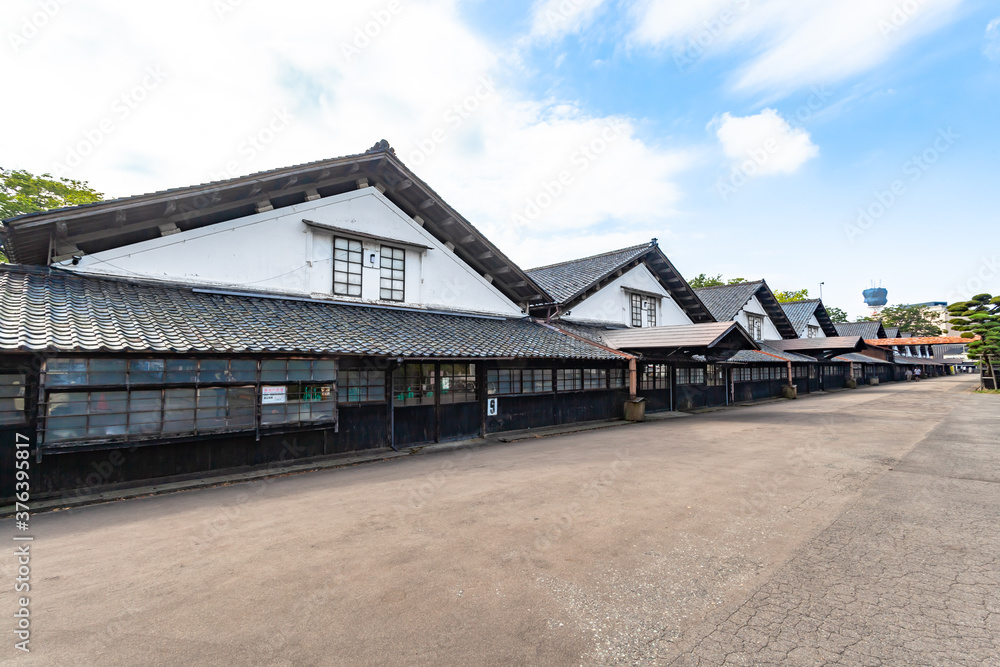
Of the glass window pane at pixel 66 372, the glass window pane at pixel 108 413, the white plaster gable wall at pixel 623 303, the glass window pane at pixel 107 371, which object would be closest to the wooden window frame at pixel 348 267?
the glass window pane at pixel 107 371

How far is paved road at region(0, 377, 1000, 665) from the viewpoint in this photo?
3.34m

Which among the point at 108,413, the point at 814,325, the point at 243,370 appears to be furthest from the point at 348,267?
the point at 814,325

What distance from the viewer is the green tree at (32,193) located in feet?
70.9

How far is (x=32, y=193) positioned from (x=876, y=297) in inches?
4645

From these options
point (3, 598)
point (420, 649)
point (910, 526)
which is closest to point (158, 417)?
point (3, 598)

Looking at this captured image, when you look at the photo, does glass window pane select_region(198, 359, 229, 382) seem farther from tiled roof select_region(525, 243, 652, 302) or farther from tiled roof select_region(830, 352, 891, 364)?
tiled roof select_region(830, 352, 891, 364)

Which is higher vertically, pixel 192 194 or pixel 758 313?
pixel 192 194

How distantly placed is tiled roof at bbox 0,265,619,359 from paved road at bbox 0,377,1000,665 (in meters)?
2.65

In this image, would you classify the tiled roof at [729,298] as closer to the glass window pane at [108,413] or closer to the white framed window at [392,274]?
the white framed window at [392,274]

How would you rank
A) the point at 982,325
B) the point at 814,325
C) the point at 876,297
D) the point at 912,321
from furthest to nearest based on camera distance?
the point at 876,297 < the point at 912,321 < the point at 814,325 < the point at 982,325

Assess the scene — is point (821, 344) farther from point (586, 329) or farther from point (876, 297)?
point (876, 297)

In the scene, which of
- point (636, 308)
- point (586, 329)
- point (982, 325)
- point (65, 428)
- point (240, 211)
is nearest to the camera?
point (65, 428)

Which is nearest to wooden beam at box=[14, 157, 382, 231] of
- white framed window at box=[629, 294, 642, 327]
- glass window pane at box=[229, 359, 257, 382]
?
glass window pane at box=[229, 359, 257, 382]

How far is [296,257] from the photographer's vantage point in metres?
11.6
